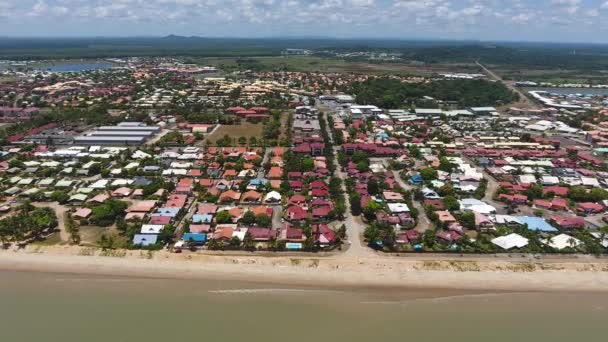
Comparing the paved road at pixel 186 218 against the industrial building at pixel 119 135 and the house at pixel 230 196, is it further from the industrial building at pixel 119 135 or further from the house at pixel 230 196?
the industrial building at pixel 119 135

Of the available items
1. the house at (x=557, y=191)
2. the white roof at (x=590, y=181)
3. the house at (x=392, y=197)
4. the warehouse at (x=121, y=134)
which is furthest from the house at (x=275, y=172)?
the white roof at (x=590, y=181)

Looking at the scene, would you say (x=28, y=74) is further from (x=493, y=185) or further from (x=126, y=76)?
(x=493, y=185)

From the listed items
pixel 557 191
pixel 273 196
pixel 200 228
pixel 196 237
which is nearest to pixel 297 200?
pixel 273 196

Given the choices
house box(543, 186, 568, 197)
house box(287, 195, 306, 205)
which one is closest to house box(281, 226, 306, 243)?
house box(287, 195, 306, 205)

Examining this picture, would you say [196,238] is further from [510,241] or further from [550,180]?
[550,180]

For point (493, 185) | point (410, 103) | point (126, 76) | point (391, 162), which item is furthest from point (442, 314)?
point (126, 76)
